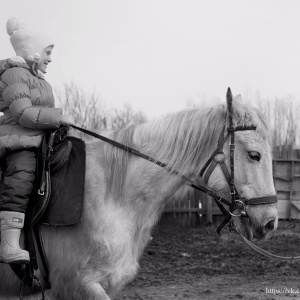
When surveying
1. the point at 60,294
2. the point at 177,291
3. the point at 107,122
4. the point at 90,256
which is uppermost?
the point at 107,122

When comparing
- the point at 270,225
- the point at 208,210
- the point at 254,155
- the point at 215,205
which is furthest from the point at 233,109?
the point at 215,205

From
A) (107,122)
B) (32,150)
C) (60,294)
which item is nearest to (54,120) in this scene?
(32,150)

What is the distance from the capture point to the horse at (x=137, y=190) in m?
3.56

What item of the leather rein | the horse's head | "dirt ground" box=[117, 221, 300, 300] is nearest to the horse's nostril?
the horse's head

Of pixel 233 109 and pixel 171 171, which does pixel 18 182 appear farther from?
pixel 233 109

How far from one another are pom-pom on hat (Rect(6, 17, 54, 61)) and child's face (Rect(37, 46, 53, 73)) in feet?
0.12

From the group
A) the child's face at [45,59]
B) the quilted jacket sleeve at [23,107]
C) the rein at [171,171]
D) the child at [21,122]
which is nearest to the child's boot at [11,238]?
the child at [21,122]

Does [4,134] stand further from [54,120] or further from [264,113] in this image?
[264,113]

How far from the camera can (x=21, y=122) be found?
12.0ft

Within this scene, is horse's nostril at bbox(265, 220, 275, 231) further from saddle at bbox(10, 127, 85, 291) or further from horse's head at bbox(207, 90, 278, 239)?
saddle at bbox(10, 127, 85, 291)

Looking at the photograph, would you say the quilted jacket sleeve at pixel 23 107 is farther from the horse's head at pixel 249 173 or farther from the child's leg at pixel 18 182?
the horse's head at pixel 249 173

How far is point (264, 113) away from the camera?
12.7ft

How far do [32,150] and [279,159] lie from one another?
12910 mm

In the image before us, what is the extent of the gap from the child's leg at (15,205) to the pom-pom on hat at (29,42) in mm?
818
